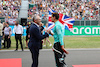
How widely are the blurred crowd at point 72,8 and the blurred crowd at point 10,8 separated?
2045 mm

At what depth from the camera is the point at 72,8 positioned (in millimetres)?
30016

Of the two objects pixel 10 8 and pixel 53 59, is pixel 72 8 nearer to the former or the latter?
pixel 10 8

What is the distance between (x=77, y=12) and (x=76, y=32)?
6.84 m

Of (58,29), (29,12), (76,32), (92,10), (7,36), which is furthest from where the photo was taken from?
(92,10)

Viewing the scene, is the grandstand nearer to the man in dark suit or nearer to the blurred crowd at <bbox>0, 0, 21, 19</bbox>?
the blurred crowd at <bbox>0, 0, 21, 19</bbox>

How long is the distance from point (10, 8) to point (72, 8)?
990 centimetres

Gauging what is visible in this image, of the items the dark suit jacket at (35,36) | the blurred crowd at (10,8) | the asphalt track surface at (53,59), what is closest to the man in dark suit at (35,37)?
the dark suit jacket at (35,36)

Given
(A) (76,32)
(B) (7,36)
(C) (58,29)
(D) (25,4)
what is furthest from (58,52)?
(D) (25,4)

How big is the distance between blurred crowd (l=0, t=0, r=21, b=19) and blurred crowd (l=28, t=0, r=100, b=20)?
204 centimetres

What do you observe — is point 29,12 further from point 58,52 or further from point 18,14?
point 58,52

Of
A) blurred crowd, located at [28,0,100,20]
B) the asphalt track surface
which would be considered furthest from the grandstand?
the asphalt track surface

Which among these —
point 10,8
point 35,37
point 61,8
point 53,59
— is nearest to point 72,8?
point 61,8

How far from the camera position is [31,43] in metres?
5.49

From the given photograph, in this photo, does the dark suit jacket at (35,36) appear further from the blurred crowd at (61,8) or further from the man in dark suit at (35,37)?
the blurred crowd at (61,8)
